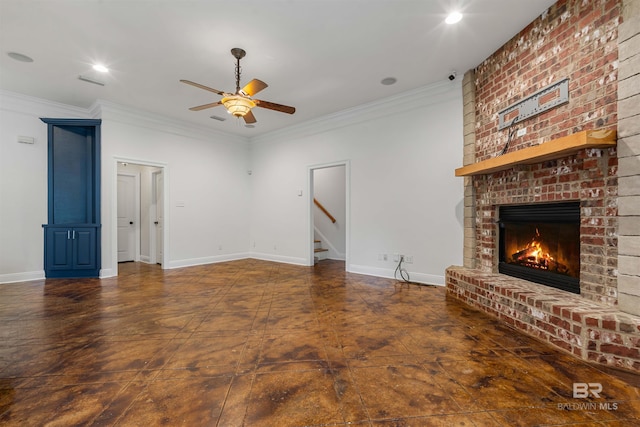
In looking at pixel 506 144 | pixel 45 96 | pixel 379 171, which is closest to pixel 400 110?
pixel 379 171

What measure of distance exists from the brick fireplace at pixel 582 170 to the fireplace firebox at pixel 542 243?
94 mm

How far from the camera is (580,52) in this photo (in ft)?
8.16

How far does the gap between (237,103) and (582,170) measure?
132 inches

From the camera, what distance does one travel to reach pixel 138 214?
6.96 meters

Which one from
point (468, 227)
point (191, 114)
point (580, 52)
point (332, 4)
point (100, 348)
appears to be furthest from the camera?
point (191, 114)

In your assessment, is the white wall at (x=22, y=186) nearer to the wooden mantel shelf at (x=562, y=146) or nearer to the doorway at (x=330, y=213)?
the doorway at (x=330, y=213)

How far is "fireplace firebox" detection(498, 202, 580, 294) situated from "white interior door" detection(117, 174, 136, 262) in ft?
24.8

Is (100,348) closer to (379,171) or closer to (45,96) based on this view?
(379,171)

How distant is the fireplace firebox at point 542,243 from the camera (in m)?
2.64

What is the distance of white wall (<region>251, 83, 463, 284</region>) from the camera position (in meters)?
4.21

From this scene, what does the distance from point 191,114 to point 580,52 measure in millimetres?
5638

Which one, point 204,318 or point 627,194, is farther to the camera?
point 204,318

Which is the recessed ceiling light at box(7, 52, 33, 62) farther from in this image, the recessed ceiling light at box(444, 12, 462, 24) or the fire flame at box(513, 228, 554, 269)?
the fire flame at box(513, 228, 554, 269)

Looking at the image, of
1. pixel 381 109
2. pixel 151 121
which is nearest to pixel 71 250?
pixel 151 121
